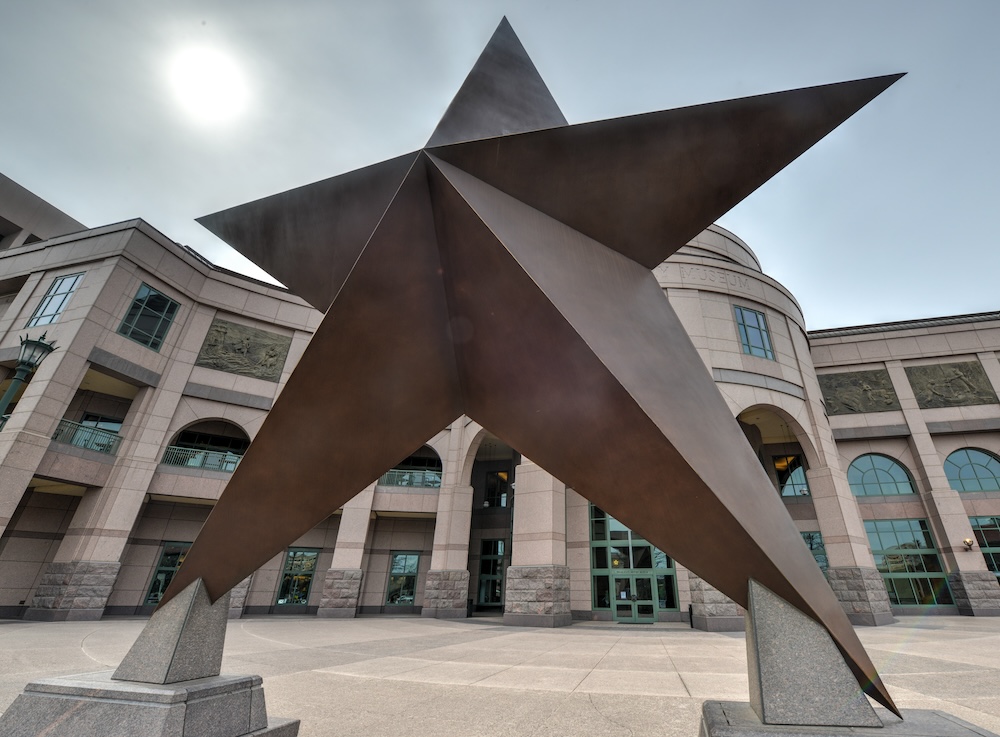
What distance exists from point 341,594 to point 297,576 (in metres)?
3.66

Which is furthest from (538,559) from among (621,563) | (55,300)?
(55,300)

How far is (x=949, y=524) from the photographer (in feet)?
69.8

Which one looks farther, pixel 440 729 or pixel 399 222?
→ pixel 440 729

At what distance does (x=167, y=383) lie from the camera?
19.9m

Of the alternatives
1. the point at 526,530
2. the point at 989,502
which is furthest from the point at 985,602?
the point at 526,530

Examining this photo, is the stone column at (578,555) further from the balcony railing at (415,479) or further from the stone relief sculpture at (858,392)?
the stone relief sculpture at (858,392)

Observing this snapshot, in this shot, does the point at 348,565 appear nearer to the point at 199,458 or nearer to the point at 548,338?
the point at 199,458

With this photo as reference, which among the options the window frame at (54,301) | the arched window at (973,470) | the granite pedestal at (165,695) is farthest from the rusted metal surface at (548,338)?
the arched window at (973,470)

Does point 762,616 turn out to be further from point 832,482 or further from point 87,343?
point 87,343

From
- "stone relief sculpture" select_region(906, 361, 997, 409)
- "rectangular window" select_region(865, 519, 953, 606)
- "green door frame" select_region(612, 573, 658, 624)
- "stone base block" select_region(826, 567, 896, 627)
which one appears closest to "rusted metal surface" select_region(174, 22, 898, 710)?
→ "green door frame" select_region(612, 573, 658, 624)

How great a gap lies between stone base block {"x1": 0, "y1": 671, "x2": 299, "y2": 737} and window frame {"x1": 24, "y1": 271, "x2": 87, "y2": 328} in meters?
21.0

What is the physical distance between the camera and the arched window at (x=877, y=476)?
→ 23297 millimetres

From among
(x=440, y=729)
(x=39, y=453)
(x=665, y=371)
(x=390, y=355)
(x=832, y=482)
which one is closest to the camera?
(x=665, y=371)

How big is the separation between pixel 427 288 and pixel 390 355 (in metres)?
0.64
